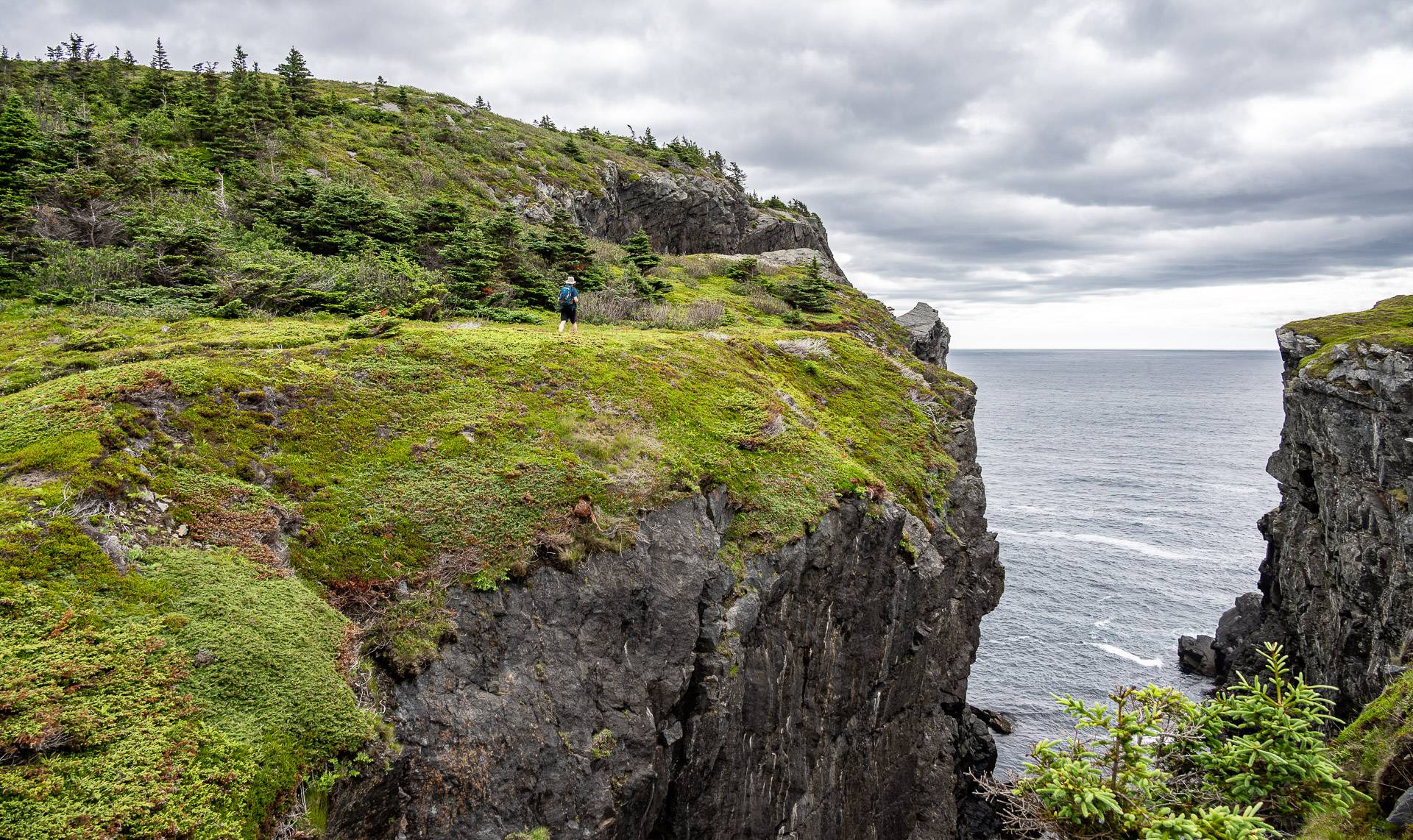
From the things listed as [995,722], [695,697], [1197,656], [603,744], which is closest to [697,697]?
[695,697]

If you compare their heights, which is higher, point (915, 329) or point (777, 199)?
point (777, 199)

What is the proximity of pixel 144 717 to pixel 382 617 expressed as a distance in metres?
3.88

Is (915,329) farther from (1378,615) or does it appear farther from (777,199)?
(777,199)

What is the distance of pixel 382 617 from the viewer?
12.3 m

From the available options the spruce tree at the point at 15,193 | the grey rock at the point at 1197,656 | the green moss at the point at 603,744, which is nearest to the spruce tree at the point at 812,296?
the grey rock at the point at 1197,656

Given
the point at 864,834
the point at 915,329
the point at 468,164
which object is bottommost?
the point at 864,834

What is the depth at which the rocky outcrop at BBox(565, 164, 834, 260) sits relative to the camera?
64000mm

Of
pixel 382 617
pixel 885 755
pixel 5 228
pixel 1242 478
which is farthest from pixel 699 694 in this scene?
pixel 1242 478

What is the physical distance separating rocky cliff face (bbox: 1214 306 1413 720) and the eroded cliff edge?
20.0 m

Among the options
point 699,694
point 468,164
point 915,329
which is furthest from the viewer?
point 468,164

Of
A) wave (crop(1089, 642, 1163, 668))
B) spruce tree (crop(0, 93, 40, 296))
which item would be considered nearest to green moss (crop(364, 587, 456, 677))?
spruce tree (crop(0, 93, 40, 296))

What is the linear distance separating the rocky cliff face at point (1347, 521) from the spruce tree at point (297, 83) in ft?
243

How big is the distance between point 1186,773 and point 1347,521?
1492 inches

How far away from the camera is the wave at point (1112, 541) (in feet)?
211
